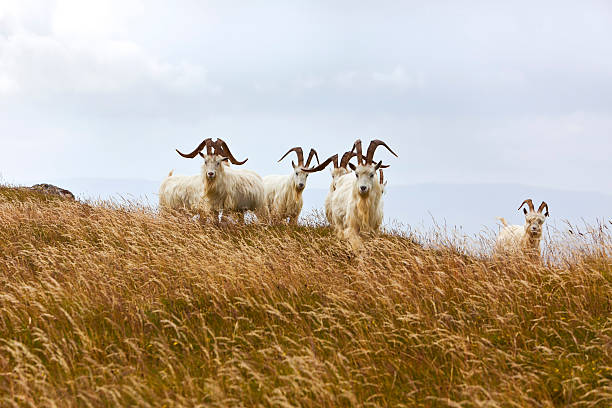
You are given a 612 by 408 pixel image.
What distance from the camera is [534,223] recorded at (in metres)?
14.6

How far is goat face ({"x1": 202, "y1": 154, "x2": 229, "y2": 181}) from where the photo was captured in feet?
45.1

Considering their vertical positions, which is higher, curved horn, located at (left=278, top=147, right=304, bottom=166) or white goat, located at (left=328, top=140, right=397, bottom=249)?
curved horn, located at (left=278, top=147, right=304, bottom=166)

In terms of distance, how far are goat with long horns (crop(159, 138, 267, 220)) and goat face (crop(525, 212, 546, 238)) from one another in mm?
6821

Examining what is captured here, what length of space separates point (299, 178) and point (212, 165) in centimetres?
245

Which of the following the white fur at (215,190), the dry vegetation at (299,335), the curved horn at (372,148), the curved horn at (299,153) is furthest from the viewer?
the curved horn at (299,153)

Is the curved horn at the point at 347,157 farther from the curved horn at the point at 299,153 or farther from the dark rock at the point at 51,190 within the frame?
the dark rock at the point at 51,190

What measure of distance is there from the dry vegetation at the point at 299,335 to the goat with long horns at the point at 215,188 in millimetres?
5222

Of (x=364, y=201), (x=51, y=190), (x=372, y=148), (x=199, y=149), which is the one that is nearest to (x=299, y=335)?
(x=364, y=201)

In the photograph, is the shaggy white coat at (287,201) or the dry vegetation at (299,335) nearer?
the dry vegetation at (299,335)

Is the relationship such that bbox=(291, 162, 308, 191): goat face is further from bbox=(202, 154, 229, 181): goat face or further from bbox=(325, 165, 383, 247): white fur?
bbox=(325, 165, 383, 247): white fur

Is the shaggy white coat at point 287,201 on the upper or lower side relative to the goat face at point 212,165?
lower

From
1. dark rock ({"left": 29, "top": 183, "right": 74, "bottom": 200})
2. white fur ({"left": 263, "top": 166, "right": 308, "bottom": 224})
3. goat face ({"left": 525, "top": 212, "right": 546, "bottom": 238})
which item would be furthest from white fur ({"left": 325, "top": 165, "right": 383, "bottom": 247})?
dark rock ({"left": 29, "top": 183, "right": 74, "bottom": 200})

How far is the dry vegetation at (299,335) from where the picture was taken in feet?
14.8

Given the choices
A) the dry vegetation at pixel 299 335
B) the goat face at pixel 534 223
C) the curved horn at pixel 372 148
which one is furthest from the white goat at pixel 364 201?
the goat face at pixel 534 223
